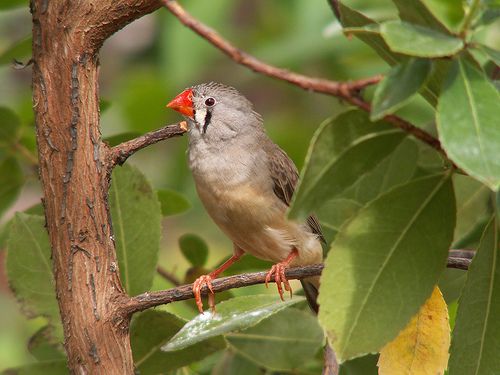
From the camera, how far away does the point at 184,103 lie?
3795 mm

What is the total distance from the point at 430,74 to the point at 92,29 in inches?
34.6

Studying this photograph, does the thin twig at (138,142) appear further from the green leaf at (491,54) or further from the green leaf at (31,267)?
the green leaf at (491,54)

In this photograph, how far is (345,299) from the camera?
6.44 feet

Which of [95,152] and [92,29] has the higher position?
[92,29]

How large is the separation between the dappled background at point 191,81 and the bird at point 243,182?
10.5 inches

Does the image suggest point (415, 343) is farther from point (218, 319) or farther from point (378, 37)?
point (378, 37)

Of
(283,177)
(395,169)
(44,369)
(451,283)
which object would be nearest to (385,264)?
(395,169)

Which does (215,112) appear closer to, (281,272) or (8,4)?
(8,4)

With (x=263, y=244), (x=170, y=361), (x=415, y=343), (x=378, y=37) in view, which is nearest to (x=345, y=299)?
(x=415, y=343)

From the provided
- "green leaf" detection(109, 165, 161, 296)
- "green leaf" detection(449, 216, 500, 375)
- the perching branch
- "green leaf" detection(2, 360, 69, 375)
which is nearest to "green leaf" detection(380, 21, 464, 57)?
"green leaf" detection(449, 216, 500, 375)

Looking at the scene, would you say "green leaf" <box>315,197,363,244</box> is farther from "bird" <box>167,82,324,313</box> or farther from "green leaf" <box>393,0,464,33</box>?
"green leaf" <box>393,0,464,33</box>

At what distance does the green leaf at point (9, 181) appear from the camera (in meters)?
3.37

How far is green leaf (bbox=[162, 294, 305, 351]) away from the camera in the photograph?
7.88 ft

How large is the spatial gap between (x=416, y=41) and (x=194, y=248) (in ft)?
5.99
